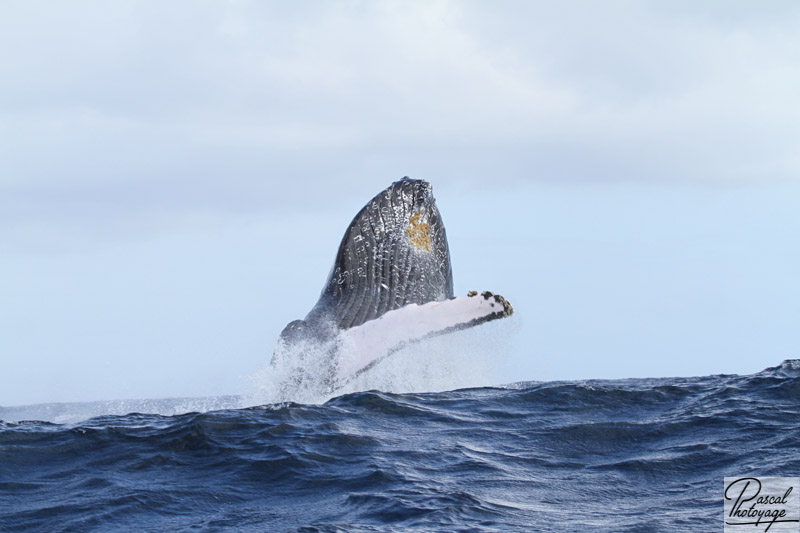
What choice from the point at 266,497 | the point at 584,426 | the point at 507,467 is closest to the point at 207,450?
the point at 266,497

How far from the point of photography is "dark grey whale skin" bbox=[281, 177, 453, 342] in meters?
13.4

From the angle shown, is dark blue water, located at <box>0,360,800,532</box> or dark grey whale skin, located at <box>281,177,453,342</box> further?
dark grey whale skin, located at <box>281,177,453,342</box>

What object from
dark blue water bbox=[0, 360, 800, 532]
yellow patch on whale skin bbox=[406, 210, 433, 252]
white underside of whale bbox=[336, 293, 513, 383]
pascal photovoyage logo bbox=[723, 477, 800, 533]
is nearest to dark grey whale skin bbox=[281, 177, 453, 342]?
yellow patch on whale skin bbox=[406, 210, 433, 252]

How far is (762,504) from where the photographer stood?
747 centimetres

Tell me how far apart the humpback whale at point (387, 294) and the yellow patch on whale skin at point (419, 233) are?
0.02 m

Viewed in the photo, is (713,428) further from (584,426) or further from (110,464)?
(110,464)

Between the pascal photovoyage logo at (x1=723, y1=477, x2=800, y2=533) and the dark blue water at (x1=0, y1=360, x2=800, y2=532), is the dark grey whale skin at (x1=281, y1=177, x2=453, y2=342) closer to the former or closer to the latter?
the dark blue water at (x1=0, y1=360, x2=800, y2=532)

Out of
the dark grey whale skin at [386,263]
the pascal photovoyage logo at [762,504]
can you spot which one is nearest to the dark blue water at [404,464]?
the pascal photovoyage logo at [762,504]

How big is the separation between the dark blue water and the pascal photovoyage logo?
163 mm

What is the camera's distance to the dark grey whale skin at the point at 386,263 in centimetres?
1338

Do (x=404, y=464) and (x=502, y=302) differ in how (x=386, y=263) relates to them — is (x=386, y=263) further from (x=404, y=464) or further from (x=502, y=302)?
(x=404, y=464)

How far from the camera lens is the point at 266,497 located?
838cm

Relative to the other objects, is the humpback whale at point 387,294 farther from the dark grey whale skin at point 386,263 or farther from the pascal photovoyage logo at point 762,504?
the pascal photovoyage logo at point 762,504

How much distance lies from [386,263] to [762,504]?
7.54 metres
